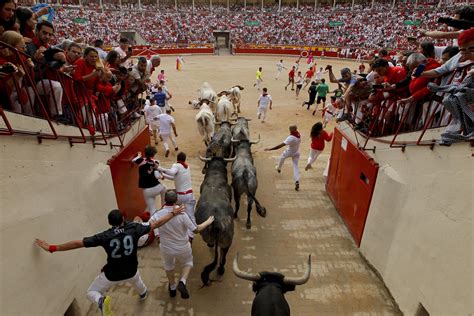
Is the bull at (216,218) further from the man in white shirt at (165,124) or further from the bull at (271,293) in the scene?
the man in white shirt at (165,124)

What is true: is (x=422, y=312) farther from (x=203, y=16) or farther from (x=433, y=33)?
(x=203, y=16)

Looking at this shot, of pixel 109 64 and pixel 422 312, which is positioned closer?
pixel 422 312

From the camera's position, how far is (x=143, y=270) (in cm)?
539

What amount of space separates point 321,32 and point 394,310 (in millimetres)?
44265

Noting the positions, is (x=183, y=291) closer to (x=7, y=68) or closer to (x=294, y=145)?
(x=7, y=68)

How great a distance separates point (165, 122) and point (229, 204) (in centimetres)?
477

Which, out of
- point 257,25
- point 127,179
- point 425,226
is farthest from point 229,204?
point 257,25

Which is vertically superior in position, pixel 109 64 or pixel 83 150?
pixel 109 64

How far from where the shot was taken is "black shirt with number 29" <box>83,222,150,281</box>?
359cm

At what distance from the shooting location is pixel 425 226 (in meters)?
A: 4.03

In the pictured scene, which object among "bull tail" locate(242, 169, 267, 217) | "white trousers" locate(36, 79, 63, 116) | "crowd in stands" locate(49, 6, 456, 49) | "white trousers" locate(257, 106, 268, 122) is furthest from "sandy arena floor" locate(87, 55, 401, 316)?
"crowd in stands" locate(49, 6, 456, 49)

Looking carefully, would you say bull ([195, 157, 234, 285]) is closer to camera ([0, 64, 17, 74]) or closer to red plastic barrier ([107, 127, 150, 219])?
red plastic barrier ([107, 127, 150, 219])

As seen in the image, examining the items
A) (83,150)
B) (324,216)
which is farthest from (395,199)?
(83,150)

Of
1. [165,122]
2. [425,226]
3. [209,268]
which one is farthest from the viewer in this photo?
[165,122]
